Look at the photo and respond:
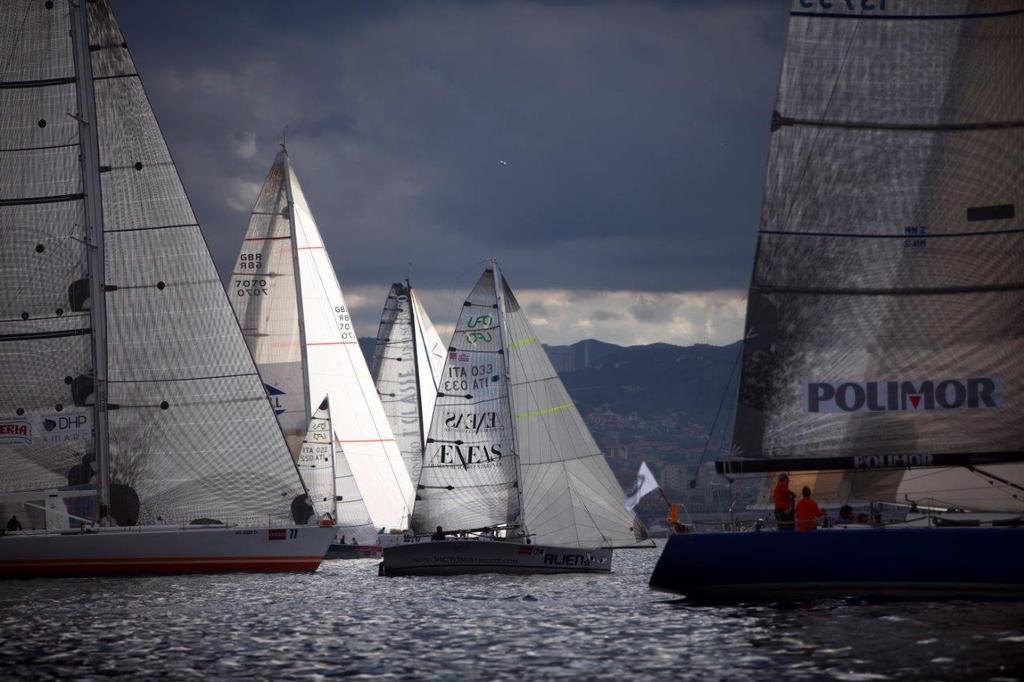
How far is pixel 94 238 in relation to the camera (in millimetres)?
39938

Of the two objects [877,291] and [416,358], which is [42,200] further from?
[416,358]

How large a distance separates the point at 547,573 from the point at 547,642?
23.2 metres

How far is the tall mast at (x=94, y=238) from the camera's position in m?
39.5

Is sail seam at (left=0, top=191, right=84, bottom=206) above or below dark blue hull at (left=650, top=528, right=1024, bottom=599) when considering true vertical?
above

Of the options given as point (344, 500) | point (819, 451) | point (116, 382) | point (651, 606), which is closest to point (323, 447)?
point (344, 500)

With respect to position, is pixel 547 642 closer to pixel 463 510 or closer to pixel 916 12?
pixel 916 12

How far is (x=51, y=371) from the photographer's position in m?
39.3

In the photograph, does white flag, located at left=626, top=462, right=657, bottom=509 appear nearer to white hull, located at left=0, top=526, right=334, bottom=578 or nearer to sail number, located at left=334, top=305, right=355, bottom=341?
white hull, located at left=0, top=526, right=334, bottom=578

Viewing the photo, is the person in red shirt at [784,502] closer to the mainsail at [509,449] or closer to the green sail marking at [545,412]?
the mainsail at [509,449]

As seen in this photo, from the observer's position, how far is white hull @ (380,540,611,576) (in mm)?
43938

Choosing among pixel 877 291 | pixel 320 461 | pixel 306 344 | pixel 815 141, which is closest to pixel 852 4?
pixel 815 141

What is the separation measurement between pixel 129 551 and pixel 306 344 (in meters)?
27.1

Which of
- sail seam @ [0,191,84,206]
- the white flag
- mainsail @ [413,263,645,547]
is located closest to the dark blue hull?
mainsail @ [413,263,645,547]

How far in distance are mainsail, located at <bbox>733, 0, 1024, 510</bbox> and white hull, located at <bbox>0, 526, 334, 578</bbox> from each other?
63.8 ft
